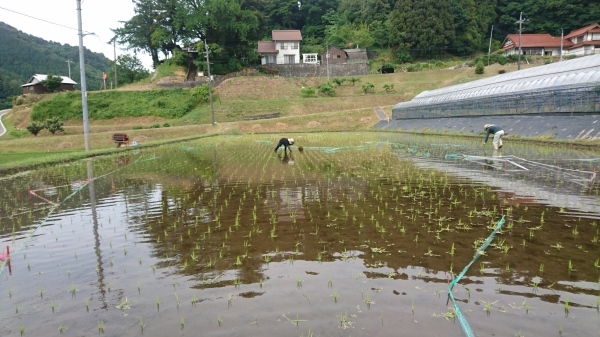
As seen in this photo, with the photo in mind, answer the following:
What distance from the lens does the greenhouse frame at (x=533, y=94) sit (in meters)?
19.0

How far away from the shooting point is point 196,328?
347cm

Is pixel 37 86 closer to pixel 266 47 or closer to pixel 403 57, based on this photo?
pixel 266 47

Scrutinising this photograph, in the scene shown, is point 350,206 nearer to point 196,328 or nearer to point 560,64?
point 196,328

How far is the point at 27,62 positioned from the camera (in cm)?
9775

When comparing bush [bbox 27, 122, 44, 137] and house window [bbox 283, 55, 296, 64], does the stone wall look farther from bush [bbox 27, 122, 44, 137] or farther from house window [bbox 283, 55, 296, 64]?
bush [bbox 27, 122, 44, 137]

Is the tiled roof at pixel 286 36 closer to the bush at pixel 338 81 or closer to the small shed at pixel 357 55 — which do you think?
the small shed at pixel 357 55

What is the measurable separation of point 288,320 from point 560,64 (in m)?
28.3

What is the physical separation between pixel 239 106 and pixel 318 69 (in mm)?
22184

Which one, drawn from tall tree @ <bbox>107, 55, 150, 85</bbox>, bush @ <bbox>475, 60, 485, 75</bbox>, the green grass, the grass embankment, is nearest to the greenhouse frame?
the grass embankment

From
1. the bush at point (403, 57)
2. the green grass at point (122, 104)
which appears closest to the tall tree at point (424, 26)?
the bush at point (403, 57)

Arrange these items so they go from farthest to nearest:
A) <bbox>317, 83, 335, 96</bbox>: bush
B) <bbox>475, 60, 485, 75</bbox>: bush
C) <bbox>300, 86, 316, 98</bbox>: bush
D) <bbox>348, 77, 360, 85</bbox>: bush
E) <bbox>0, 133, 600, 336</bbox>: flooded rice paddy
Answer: <bbox>348, 77, 360, 85</bbox>: bush
<bbox>317, 83, 335, 96</bbox>: bush
<bbox>475, 60, 485, 75</bbox>: bush
<bbox>300, 86, 316, 98</bbox>: bush
<bbox>0, 133, 600, 336</bbox>: flooded rice paddy

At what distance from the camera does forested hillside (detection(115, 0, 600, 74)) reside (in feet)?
200

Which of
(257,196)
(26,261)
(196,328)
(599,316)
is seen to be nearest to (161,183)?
(257,196)

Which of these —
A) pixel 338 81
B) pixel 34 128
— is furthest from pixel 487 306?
pixel 338 81
